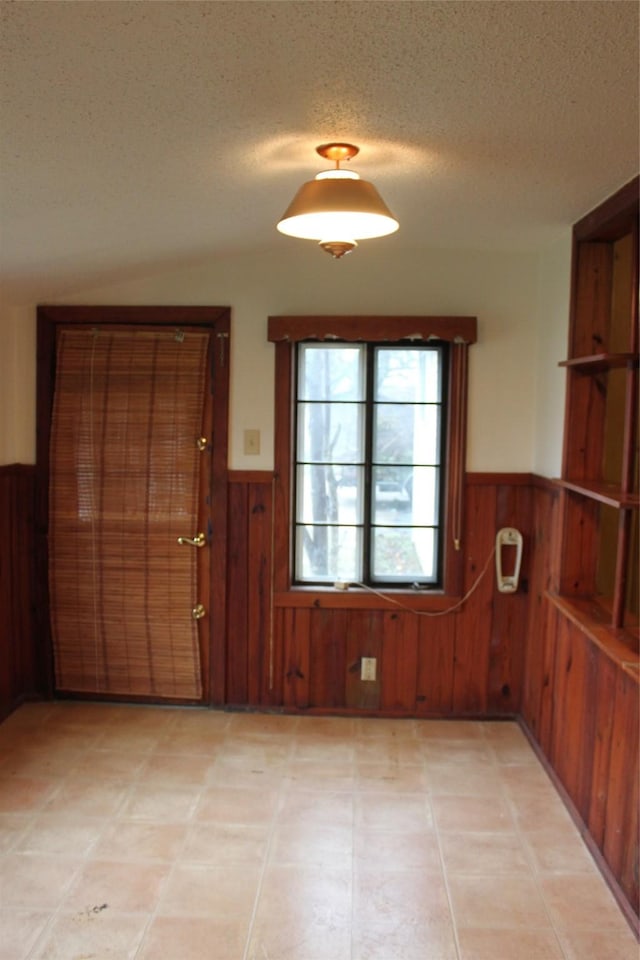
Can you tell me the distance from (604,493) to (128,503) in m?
2.21

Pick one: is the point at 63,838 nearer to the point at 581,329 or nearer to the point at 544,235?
the point at 581,329

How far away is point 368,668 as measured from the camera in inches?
143

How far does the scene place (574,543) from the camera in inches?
119

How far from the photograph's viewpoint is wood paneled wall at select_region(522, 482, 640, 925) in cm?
229

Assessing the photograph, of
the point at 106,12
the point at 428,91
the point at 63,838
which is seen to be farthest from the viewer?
the point at 63,838

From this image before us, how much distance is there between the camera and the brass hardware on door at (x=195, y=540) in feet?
11.9

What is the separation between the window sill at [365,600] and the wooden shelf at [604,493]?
35.2 inches

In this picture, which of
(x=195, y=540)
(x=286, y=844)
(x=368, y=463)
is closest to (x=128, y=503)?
(x=195, y=540)

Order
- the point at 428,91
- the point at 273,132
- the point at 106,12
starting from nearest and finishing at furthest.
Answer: the point at 106,12
the point at 428,91
the point at 273,132

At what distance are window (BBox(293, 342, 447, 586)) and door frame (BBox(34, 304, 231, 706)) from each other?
365mm

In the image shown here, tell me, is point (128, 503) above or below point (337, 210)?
below

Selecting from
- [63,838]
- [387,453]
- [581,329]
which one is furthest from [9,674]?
[581,329]

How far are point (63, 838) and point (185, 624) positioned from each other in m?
1.22

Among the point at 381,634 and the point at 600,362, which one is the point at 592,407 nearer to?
the point at 600,362
